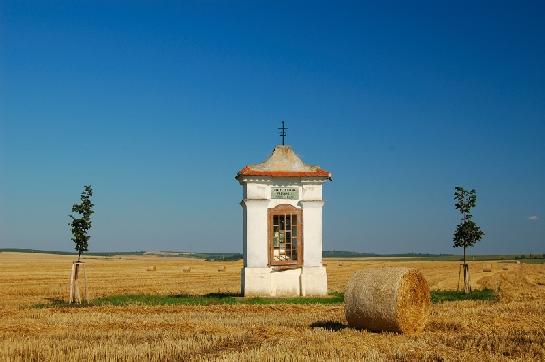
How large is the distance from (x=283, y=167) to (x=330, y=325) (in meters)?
9.66

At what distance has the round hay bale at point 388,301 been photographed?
1361cm

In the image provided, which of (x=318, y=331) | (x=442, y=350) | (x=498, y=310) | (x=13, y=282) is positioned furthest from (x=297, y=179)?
(x=13, y=282)

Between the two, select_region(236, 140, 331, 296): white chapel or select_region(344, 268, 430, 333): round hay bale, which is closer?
select_region(344, 268, 430, 333): round hay bale

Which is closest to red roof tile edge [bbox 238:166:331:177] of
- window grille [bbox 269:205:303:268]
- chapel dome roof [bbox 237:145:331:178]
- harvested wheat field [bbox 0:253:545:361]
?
chapel dome roof [bbox 237:145:331:178]

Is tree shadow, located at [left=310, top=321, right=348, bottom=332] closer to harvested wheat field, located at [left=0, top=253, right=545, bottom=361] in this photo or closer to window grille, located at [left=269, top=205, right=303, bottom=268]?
harvested wheat field, located at [left=0, top=253, right=545, bottom=361]

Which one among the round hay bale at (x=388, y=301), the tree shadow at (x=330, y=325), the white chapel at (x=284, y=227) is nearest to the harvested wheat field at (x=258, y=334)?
the tree shadow at (x=330, y=325)

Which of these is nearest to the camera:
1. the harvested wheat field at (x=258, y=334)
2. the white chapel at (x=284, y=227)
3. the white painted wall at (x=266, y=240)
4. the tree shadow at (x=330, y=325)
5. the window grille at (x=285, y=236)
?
the harvested wheat field at (x=258, y=334)

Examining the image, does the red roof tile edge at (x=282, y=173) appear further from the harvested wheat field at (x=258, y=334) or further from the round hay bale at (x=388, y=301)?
the round hay bale at (x=388, y=301)

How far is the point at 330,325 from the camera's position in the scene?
15.0 m

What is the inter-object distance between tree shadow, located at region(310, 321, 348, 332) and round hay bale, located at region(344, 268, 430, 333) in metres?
0.35

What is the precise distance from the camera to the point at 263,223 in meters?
23.4

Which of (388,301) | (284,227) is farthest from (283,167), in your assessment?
(388,301)

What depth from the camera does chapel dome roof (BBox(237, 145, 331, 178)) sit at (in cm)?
2342

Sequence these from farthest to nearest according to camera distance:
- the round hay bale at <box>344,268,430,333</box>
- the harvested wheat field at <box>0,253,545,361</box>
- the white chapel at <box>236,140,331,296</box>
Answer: the white chapel at <box>236,140,331,296</box>, the round hay bale at <box>344,268,430,333</box>, the harvested wheat field at <box>0,253,545,361</box>
